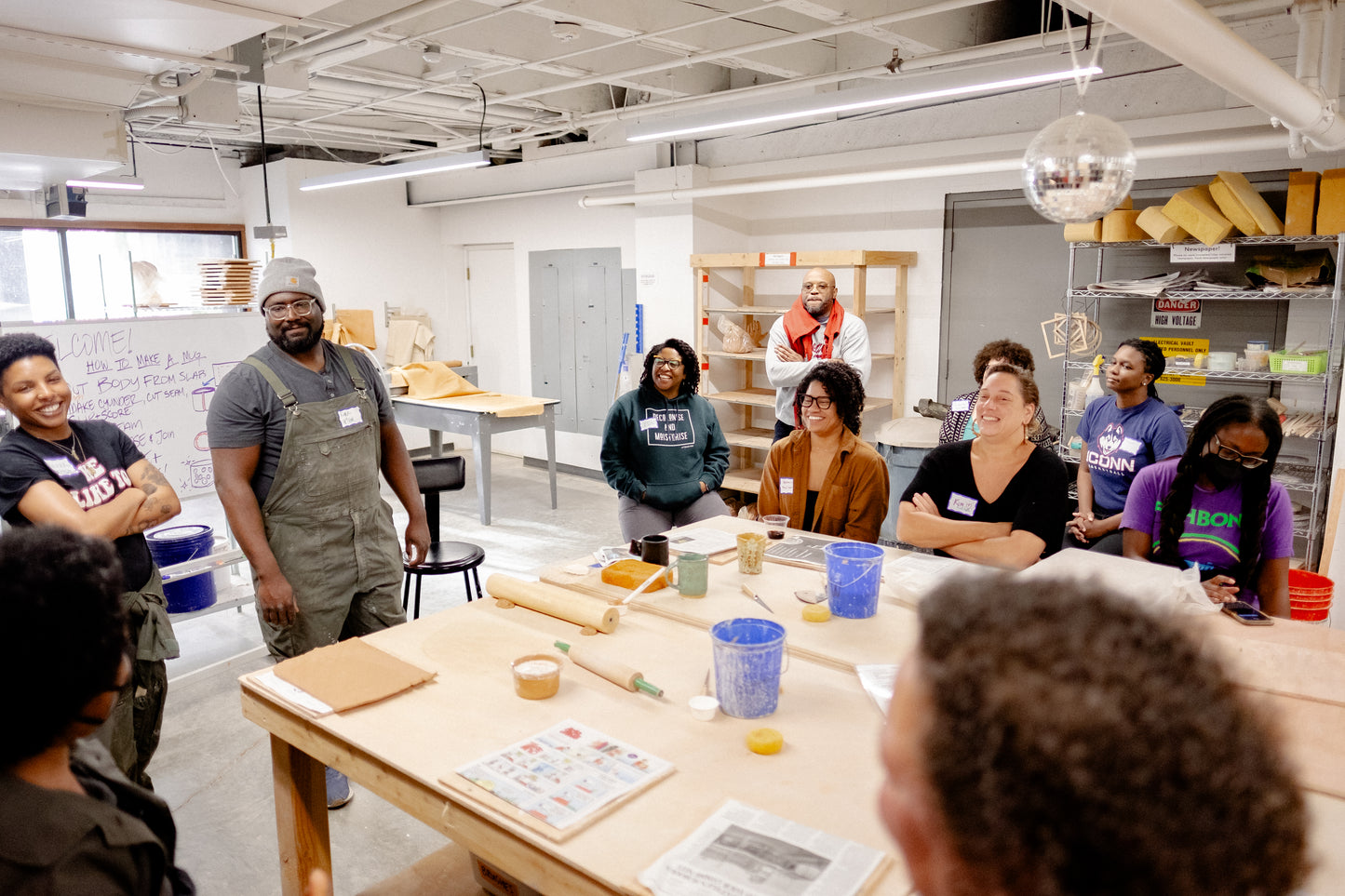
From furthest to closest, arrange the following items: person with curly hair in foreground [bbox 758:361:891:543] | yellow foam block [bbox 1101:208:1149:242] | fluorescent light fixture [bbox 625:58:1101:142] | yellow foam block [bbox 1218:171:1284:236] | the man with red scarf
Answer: the man with red scarf, yellow foam block [bbox 1101:208:1149:242], yellow foam block [bbox 1218:171:1284:236], fluorescent light fixture [bbox 625:58:1101:142], person with curly hair in foreground [bbox 758:361:891:543]

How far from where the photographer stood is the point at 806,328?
5.27m

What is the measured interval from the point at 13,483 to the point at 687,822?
2.06 m

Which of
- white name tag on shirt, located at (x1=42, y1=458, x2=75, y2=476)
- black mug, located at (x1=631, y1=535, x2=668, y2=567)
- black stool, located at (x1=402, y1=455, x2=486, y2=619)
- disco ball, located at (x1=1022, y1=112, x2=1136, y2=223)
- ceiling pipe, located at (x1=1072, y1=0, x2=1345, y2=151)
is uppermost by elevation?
ceiling pipe, located at (x1=1072, y1=0, x2=1345, y2=151)

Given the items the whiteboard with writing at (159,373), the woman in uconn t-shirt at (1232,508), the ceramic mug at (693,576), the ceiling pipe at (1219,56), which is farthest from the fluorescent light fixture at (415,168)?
the woman in uconn t-shirt at (1232,508)

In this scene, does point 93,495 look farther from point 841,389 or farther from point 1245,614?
point 1245,614

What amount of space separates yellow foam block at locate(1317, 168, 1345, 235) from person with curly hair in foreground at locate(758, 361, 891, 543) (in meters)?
2.44

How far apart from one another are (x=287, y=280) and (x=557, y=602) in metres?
1.35

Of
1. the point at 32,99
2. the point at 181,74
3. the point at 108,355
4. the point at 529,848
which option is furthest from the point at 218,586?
the point at 529,848

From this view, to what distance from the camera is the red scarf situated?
5211mm

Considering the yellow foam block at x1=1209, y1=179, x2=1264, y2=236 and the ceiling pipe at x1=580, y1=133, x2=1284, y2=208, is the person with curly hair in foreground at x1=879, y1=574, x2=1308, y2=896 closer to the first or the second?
the ceiling pipe at x1=580, y1=133, x2=1284, y2=208

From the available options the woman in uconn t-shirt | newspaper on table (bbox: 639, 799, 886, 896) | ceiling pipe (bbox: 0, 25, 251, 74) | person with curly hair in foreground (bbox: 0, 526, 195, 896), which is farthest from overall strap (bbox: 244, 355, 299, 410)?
the woman in uconn t-shirt

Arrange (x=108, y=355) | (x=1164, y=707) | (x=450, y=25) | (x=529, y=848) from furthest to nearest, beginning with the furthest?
(x=450, y=25), (x=108, y=355), (x=529, y=848), (x=1164, y=707)

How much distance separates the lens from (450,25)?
14.4ft

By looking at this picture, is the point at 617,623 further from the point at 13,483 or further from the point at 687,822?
the point at 13,483
